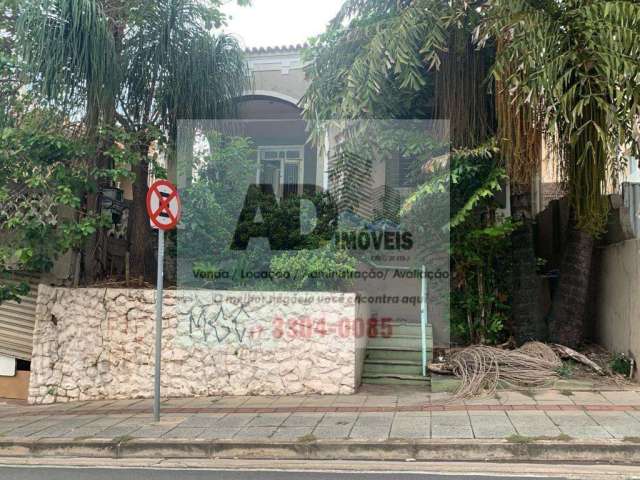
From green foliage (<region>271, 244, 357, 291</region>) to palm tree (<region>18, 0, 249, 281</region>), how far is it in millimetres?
2580

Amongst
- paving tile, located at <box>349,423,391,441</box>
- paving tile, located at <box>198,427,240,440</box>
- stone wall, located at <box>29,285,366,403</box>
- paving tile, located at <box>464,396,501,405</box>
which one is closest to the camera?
paving tile, located at <box>349,423,391,441</box>

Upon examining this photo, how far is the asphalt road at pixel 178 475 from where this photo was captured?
188 inches

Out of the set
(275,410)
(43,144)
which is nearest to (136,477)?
(275,410)

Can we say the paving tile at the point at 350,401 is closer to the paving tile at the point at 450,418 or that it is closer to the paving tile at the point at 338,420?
the paving tile at the point at 338,420

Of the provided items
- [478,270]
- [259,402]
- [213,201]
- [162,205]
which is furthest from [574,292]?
[162,205]

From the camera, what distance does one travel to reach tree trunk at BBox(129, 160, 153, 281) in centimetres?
923

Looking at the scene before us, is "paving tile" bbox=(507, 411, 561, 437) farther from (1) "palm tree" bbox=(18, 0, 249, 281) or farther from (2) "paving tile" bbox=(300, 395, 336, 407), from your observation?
(1) "palm tree" bbox=(18, 0, 249, 281)

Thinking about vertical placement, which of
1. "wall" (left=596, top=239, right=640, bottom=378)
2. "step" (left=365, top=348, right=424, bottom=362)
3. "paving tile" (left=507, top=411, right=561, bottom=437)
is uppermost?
"wall" (left=596, top=239, right=640, bottom=378)

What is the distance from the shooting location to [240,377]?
7.88 meters

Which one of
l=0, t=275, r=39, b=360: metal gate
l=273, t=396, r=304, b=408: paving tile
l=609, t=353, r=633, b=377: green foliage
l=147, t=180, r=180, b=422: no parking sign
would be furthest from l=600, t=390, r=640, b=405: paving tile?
l=0, t=275, r=39, b=360: metal gate

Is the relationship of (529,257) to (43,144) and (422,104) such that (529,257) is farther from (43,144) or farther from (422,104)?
(43,144)

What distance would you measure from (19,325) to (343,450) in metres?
6.13

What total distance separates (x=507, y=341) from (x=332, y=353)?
9.71ft

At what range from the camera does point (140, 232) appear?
9375 mm
